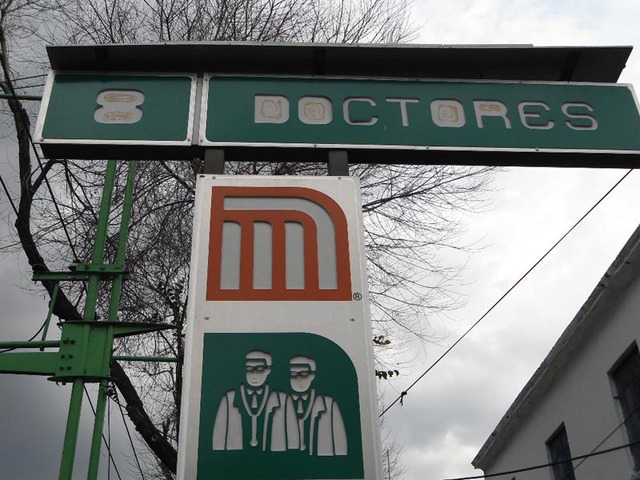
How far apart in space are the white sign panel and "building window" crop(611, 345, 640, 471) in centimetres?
1010

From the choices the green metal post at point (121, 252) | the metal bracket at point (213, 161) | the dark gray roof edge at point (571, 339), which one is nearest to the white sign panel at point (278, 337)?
the metal bracket at point (213, 161)

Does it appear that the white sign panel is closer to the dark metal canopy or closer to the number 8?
the number 8

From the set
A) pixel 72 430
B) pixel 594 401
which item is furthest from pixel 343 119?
pixel 594 401

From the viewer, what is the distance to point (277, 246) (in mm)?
2656

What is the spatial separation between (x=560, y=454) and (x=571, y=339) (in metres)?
3.05

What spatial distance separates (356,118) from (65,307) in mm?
7189

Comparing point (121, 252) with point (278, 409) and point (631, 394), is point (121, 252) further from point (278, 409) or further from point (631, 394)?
point (631, 394)

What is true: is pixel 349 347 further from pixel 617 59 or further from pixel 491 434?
pixel 491 434

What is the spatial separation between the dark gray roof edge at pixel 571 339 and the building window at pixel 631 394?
3.11 ft

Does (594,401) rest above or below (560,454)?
above

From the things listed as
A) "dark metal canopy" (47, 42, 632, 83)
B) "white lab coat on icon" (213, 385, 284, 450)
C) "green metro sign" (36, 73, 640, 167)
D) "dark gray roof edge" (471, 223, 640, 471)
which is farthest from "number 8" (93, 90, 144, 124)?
"dark gray roof edge" (471, 223, 640, 471)

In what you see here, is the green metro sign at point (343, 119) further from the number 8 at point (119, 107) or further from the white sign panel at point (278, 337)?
the white sign panel at point (278, 337)

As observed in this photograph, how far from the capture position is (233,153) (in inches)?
119

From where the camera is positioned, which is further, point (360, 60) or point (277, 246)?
point (360, 60)
